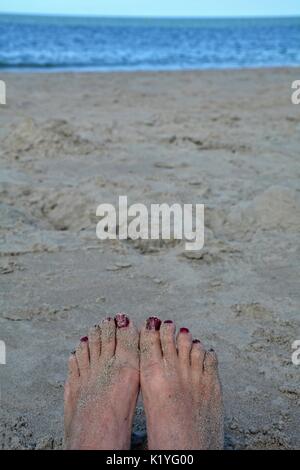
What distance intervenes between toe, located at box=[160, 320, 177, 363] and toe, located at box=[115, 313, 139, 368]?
75mm

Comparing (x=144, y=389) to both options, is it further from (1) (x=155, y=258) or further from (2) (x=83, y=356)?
(1) (x=155, y=258)

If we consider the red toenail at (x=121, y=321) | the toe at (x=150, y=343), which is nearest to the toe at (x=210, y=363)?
the toe at (x=150, y=343)

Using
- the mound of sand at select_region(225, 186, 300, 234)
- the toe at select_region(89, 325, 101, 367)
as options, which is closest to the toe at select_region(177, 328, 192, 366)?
the toe at select_region(89, 325, 101, 367)

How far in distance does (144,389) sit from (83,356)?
21 cm

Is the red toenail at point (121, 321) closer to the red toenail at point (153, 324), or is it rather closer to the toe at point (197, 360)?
the red toenail at point (153, 324)

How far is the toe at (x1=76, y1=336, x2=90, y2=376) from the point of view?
1512 mm

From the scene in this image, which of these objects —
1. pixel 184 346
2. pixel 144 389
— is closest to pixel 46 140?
pixel 184 346

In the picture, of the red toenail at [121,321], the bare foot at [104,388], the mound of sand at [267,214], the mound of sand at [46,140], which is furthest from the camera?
the mound of sand at [46,140]

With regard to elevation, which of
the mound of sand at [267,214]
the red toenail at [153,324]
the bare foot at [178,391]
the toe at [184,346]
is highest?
the mound of sand at [267,214]

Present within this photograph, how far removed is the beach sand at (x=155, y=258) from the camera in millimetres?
1511

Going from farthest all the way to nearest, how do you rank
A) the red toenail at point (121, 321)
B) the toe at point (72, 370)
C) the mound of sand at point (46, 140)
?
the mound of sand at point (46, 140) < the red toenail at point (121, 321) < the toe at point (72, 370)

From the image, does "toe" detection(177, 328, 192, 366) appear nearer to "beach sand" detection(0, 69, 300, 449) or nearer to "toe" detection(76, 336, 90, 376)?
"beach sand" detection(0, 69, 300, 449)

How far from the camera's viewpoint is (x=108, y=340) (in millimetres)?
1569

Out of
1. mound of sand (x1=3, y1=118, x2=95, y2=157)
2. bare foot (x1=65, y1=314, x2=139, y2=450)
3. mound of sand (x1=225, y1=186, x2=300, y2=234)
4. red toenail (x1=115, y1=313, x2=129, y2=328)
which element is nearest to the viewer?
bare foot (x1=65, y1=314, x2=139, y2=450)
